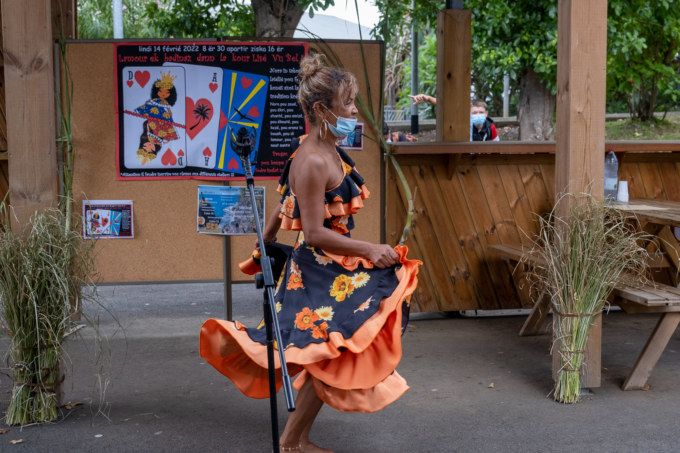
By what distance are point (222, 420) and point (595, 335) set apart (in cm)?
230

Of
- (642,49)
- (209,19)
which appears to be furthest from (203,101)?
(642,49)

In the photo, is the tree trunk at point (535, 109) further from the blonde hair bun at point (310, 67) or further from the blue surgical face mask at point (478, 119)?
the blonde hair bun at point (310, 67)

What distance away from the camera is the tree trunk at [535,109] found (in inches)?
656

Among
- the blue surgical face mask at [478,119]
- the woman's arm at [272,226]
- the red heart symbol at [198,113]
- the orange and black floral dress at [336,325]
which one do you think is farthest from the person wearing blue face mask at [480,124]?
the orange and black floral dress at [336,325]

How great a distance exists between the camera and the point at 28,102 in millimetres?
4801

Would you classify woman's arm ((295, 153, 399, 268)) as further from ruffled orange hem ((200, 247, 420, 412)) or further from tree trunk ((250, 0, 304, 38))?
tree trunk ((250, 0, 304, 38))

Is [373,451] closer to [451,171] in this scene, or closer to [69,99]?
[451,171]

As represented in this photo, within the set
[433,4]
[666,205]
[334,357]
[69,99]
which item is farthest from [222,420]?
[433,4]

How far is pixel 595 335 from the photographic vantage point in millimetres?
5285

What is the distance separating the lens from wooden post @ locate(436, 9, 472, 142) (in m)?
7.16

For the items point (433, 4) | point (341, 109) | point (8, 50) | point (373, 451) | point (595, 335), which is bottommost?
point (373, 451)

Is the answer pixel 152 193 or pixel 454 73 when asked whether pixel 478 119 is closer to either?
pixel 454 73

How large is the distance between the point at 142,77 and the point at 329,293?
3.41 meters

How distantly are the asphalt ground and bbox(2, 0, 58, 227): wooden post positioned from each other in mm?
937
